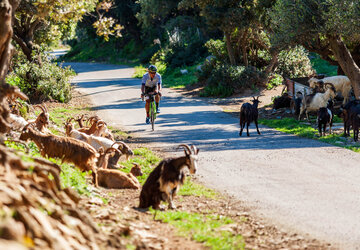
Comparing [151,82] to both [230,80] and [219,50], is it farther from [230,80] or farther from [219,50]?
[219,50]

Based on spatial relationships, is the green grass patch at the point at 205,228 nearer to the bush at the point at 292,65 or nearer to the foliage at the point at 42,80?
the foliage at the point at 42,80

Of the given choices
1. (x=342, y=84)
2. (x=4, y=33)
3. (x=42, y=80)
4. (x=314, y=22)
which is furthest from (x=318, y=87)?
(x=4, y=33)

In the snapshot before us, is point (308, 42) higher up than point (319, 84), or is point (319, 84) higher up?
point (308, 42)

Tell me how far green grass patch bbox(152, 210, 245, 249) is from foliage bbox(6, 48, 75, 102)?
1731cm

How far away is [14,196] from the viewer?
484cm

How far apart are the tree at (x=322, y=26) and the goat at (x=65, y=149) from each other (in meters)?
12.2

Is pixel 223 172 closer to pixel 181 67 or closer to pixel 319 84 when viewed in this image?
pixel 319 84

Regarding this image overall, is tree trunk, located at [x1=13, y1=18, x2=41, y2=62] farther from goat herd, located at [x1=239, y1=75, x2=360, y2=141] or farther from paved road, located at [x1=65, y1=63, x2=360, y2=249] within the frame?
goat herd, located at [x1=239, y1=75, x2=360, y2=141]

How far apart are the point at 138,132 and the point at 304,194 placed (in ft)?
29.9

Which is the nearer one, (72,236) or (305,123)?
(72,236)

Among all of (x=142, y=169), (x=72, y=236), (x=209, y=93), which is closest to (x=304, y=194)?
(x=142, y=169)

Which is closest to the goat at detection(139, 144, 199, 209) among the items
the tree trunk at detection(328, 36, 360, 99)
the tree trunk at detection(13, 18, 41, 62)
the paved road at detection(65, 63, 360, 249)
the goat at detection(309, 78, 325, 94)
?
the paved road at detection(65, 63, 360, 249)

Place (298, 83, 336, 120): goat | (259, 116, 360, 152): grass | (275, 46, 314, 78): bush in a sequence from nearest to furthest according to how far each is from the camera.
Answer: (259, 116, 360, 152): grass, (298, 83, 336, 120): goat, (275, 46, 314, 78): bush

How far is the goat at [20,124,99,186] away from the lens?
35.7ft
